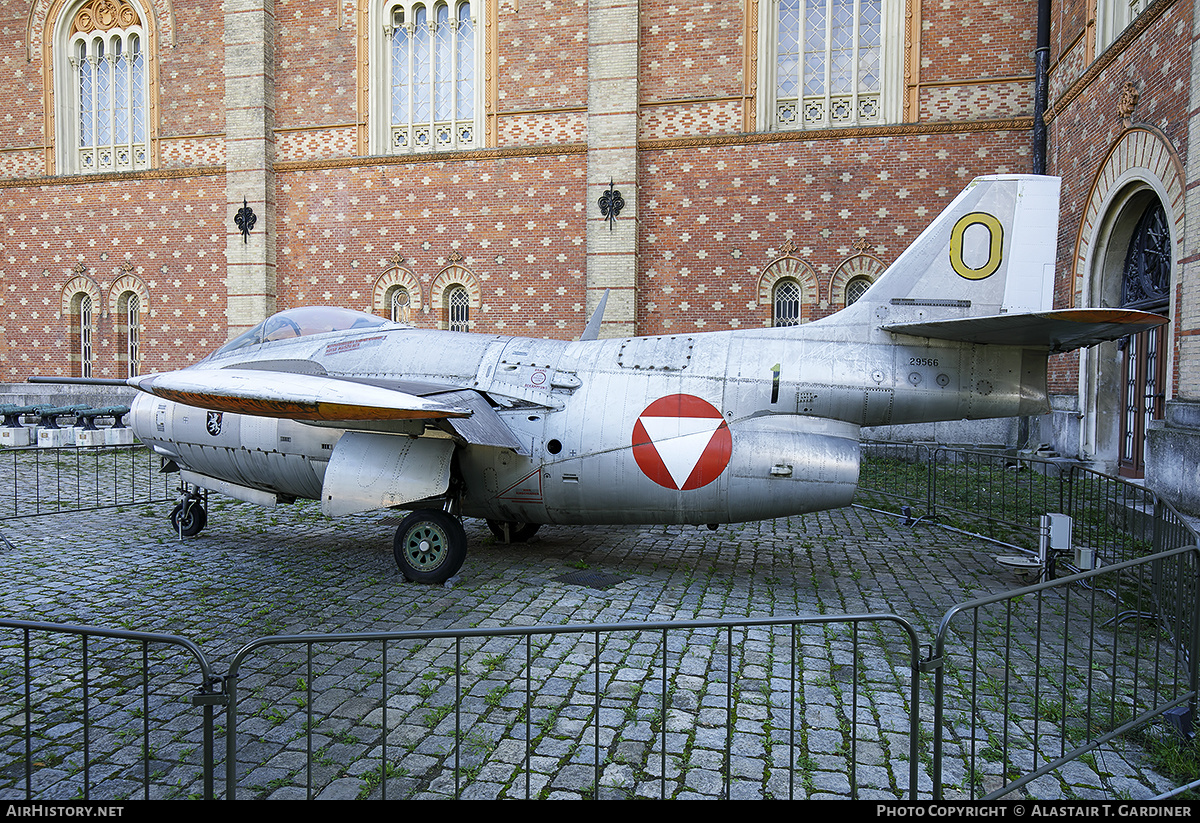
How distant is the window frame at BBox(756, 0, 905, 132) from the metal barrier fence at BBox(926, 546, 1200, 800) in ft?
47.5

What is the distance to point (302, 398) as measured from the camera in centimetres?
612

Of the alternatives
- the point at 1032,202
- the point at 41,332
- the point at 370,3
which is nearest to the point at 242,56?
the point at 370,3

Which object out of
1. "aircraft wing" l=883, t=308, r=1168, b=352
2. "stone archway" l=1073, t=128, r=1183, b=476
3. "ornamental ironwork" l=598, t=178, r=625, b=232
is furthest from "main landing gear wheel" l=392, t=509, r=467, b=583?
"ornamental ironwork" l=598, t=178, r=625, b=232

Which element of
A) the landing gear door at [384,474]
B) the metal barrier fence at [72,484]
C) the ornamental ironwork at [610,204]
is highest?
the ornamental ironwork at [610,204]

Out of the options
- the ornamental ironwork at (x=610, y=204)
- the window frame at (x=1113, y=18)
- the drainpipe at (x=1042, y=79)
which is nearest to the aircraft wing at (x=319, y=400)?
the ornamental ironwork at (x=610, y=204)

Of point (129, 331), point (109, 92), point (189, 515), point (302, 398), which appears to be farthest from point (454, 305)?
point (302, 398)

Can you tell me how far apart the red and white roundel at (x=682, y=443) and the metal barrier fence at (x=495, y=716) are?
1.76 metres

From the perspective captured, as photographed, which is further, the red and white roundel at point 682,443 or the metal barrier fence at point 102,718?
the red and white roundel at point 682,443

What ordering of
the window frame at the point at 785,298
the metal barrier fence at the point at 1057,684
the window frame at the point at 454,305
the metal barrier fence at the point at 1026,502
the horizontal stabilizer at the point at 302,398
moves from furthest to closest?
the window frame at the point at 454,305
the window frame at the point at 785,298
the metal barrier fence at the point at 1026,502
the horizontal stabilizer at the point at 302,398
the metal barrier fence at the point at 1057,684

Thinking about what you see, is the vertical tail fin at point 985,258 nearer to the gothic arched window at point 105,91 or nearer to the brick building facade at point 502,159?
the brick building facade at point 502,159

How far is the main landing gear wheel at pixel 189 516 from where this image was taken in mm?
8789

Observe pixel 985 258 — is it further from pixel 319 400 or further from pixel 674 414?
pixel 319 400

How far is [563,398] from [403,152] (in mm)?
15533

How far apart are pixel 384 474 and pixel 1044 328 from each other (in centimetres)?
624
